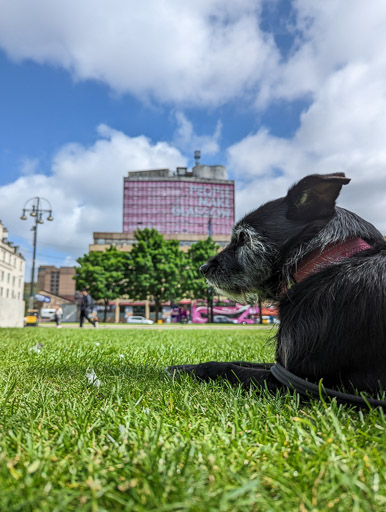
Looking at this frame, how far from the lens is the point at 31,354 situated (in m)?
5.17

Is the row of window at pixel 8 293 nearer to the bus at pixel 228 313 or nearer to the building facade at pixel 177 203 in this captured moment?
the bus at pixel 228 313

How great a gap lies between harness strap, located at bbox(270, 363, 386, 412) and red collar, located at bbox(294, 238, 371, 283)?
0.75m

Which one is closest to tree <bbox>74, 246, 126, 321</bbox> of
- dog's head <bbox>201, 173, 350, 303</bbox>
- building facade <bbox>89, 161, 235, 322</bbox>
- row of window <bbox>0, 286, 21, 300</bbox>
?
row of window <bbox>0, 286, 21, 300</bbox>

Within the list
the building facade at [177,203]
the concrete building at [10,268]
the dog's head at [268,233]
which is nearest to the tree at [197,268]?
the concrete building at [10,268]

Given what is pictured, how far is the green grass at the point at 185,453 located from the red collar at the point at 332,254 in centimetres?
95

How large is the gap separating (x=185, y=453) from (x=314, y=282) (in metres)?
1.56

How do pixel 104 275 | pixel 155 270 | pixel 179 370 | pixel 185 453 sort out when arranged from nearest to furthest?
pixel 185 453
pixel 179 370
pixel 155 270
pixel 104 275

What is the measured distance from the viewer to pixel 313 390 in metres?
2.37

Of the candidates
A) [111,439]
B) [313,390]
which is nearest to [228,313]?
[313,390]

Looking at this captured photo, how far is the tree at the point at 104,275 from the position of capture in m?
54.3

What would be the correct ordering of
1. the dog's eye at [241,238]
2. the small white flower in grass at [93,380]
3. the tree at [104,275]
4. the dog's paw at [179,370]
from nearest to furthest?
the small white flower in grass at [93,380] < the dog's paw at [179,370] < the dog's eye at [241,238] < the tree at [104,275]

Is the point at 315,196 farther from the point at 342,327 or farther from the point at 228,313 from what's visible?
the point at 228,313

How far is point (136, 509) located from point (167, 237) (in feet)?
334

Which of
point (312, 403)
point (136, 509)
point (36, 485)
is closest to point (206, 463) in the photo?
point (136, 509)
